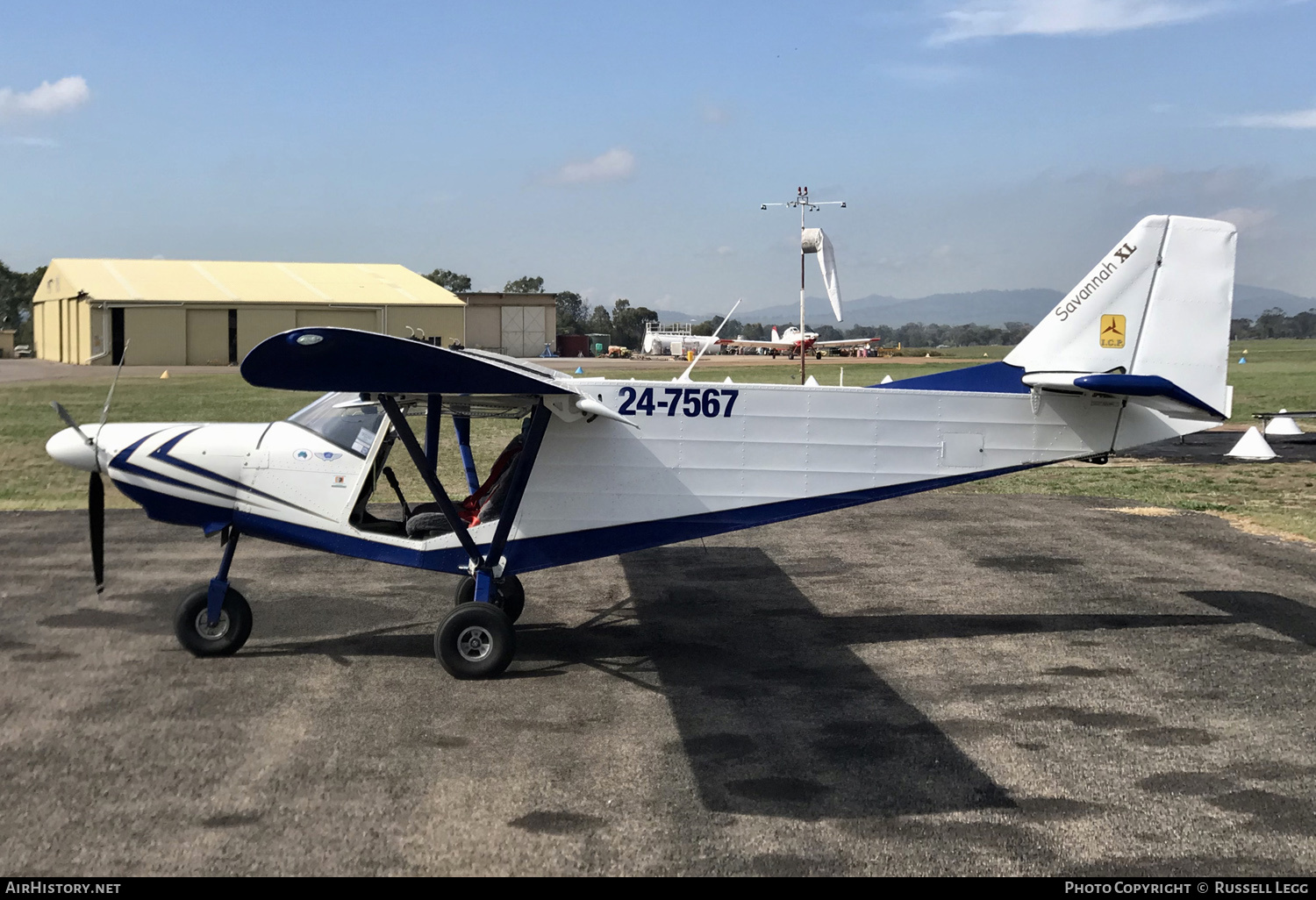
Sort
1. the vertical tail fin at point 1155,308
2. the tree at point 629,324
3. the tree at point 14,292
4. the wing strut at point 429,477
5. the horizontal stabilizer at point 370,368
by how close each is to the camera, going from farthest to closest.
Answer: the tree at point 629,324 < the tree at point 14,292 < the vertical tail fin at point 1155,308 < the wing strut at point 429,477 < the horizontal stabilizer at point 370,368

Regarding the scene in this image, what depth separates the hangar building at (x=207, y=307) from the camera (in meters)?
57.4

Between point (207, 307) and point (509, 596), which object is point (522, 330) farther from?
point (509, 596)

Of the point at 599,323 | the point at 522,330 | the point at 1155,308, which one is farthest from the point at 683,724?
the point at 599,323

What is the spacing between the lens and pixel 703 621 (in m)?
9.23

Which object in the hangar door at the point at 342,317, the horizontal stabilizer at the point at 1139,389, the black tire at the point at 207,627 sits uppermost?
the hangar door at the point at 342,317

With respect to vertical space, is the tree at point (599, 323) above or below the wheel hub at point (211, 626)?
above

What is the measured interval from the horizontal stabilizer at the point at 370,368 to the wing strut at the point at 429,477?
1.02ft

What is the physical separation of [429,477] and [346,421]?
1.11 meters

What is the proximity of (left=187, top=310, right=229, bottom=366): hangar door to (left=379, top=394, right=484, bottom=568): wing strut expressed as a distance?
185 ft

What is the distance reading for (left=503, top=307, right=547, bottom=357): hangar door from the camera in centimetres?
7700

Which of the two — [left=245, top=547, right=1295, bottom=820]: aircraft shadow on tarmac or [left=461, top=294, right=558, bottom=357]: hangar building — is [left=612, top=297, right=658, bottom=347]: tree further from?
[left=245, top=547, right=1295, bottom=820]: aircraft shadow on tarmac

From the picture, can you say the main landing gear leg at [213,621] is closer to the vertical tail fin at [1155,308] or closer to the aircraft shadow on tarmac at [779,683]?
the aircraft shadow on tarmac at [779,683]

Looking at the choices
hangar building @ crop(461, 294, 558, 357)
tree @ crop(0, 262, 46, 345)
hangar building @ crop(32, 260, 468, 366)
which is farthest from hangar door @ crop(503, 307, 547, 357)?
tree @ crop(0, 262, 46, 345)

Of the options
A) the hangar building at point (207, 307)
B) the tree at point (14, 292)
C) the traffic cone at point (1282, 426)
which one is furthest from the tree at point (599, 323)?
the traffic cone at point (1282, 426)
